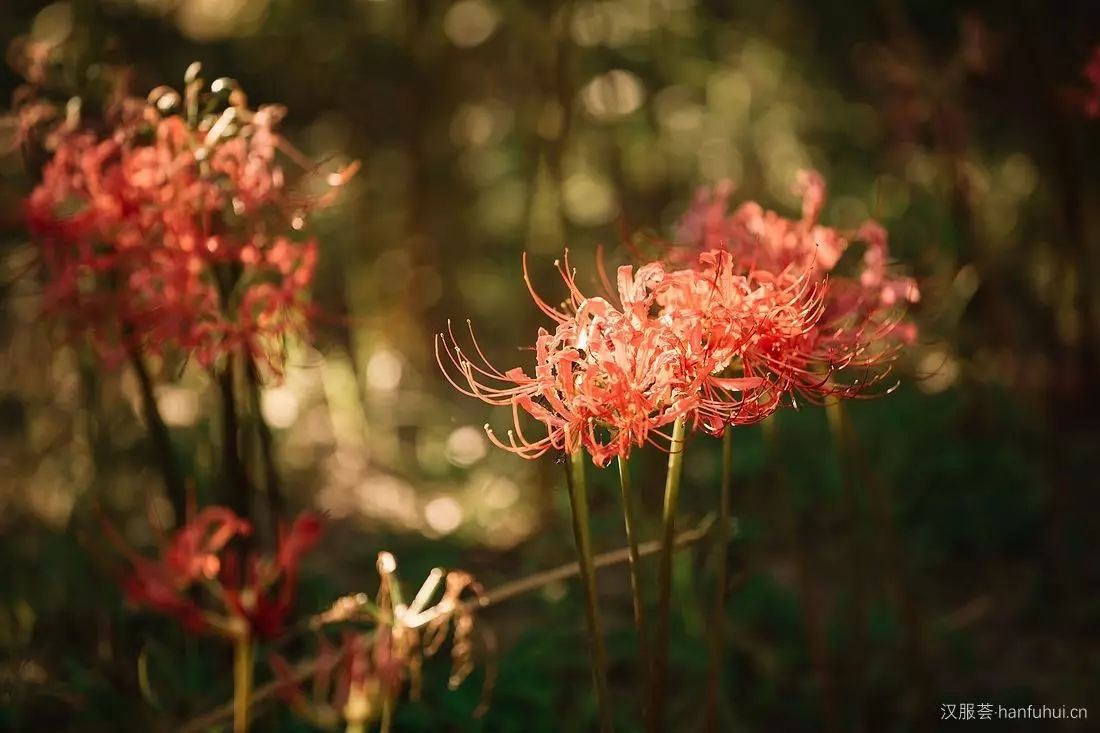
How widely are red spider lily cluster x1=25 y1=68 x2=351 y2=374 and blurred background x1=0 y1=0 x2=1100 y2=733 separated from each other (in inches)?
8.1

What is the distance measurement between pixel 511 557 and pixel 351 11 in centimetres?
275

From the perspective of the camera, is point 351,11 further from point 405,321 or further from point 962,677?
point 962,677

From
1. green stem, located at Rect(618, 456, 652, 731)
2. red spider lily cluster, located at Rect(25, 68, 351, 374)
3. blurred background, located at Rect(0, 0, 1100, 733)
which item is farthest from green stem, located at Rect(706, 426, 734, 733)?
red spider lily cluster, located at Rect(25, 68, 351, 374)

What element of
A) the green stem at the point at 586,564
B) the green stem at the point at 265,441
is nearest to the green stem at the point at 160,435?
the green stem at the point at 265,441

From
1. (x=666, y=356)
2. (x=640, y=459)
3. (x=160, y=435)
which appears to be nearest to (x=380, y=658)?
(x=666, y=356)

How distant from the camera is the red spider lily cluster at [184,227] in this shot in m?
1.77

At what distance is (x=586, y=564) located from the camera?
1392 mm

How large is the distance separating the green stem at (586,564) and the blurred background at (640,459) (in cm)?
28

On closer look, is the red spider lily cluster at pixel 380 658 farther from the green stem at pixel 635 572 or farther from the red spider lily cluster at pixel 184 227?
the red spider lily cluster at pixel 184 227

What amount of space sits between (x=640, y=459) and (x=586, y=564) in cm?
235

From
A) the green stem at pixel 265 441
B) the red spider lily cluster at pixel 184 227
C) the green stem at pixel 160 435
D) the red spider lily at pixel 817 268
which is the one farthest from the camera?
the green stem at pixel 160 435

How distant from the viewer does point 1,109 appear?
13.0 ft

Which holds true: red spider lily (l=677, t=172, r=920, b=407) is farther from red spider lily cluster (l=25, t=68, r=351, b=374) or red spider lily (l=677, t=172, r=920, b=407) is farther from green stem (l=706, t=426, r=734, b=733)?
red spider lily cluster (l=25, t=68, r=351, b=374)

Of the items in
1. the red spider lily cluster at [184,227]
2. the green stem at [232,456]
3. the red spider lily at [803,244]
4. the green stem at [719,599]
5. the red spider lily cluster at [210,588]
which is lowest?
the green stem at [719,599]
